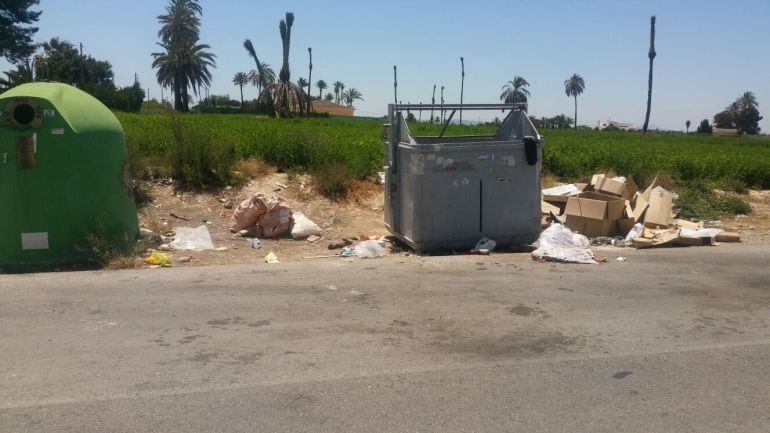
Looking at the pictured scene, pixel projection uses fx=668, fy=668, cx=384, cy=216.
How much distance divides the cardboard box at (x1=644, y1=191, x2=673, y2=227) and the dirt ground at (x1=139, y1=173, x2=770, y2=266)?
124 cm

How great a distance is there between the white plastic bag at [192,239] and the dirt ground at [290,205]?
17cm

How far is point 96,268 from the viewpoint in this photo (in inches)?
289

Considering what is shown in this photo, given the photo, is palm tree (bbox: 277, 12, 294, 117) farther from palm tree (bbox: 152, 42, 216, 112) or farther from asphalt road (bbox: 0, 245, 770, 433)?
asphalt road (bbox: 0, 245, 770, 433)

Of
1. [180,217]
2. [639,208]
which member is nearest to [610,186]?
[639,208]

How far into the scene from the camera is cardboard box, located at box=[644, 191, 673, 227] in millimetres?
10297

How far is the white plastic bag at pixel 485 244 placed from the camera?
8.53 m

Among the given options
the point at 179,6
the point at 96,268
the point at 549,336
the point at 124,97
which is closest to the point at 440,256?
the point at 549,336

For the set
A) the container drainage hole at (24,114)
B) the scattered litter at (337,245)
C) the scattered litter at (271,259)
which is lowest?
the scattered litter at (271,259)

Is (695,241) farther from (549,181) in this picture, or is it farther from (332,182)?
(332,182)

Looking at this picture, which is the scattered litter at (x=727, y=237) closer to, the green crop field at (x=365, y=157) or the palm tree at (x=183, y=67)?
the green crop field at (x=365, y=157)

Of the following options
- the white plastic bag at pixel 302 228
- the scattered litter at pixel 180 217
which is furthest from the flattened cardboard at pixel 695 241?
the scattered litter at pixel 180 217

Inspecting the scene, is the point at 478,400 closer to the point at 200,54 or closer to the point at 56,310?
the point at 56,310

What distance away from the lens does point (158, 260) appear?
764 centimetres

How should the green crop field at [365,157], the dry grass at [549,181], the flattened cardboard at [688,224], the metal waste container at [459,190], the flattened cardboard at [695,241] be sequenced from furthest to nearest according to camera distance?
the dry grass at [549,181] < the green crop field at [365,157] < the flattened cardboard at [688,224] < the flattened cardboard at [695,241] < the metal waste container at [459,190]
